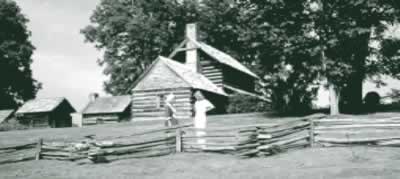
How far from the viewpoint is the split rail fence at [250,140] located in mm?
13414

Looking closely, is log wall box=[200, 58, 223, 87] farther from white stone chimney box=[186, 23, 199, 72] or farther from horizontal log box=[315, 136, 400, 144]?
horizontal log box=[315, 136, 400, 144]

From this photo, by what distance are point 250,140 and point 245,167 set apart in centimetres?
Result: 214

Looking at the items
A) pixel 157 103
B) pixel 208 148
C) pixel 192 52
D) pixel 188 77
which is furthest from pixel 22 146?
pixel 192 52

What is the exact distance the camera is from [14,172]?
513 inches

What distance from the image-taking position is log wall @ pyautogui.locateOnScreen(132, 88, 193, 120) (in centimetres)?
3312

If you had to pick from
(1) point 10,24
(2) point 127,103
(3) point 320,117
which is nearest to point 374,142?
(3) point 320,117

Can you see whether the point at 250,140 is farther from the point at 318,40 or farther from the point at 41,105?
the point at 41,105

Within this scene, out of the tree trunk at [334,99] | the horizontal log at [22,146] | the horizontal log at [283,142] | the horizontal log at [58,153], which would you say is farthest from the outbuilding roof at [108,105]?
the horizontal log at [283,142]

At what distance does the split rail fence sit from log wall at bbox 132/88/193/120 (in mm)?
17480

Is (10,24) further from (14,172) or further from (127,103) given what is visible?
(14,172)

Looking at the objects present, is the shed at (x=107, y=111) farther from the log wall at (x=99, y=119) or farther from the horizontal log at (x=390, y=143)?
the horizontal log at (x=390, y=143)

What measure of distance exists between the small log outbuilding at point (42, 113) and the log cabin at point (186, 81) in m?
16.3

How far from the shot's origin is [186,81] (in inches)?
1304

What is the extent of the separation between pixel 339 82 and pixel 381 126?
10.3 metres
